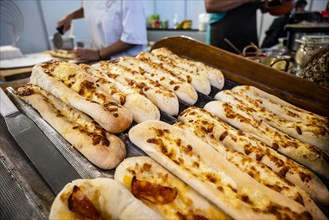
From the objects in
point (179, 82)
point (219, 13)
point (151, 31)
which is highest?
point (219, 13)

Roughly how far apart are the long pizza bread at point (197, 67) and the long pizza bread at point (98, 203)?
5.44 feet

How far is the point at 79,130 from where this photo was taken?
5.16 ft

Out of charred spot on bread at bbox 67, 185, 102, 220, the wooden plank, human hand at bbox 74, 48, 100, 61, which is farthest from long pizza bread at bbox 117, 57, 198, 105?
the wooden plank

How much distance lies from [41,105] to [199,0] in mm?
8998

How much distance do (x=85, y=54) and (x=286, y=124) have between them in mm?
3591

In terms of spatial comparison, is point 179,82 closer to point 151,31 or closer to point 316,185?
point 316,185

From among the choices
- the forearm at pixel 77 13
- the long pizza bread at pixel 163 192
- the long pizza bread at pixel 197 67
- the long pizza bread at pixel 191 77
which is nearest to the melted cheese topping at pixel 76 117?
the long pizza bread at pixel 163 192

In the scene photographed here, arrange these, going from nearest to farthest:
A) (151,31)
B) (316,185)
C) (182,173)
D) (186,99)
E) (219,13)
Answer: (182,173), (316,185), (186,99), (219,13), (151,31)

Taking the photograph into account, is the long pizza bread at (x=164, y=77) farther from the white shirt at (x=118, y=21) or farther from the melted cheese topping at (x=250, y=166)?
the white shirt at (x=118, y=21)

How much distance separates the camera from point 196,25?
9.66 meters

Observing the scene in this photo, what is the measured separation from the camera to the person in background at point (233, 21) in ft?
12.9

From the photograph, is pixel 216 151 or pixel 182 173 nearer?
pixel 182 173

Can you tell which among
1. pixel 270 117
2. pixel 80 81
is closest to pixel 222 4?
pixel 270 117

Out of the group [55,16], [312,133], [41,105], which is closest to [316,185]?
[312,133]
